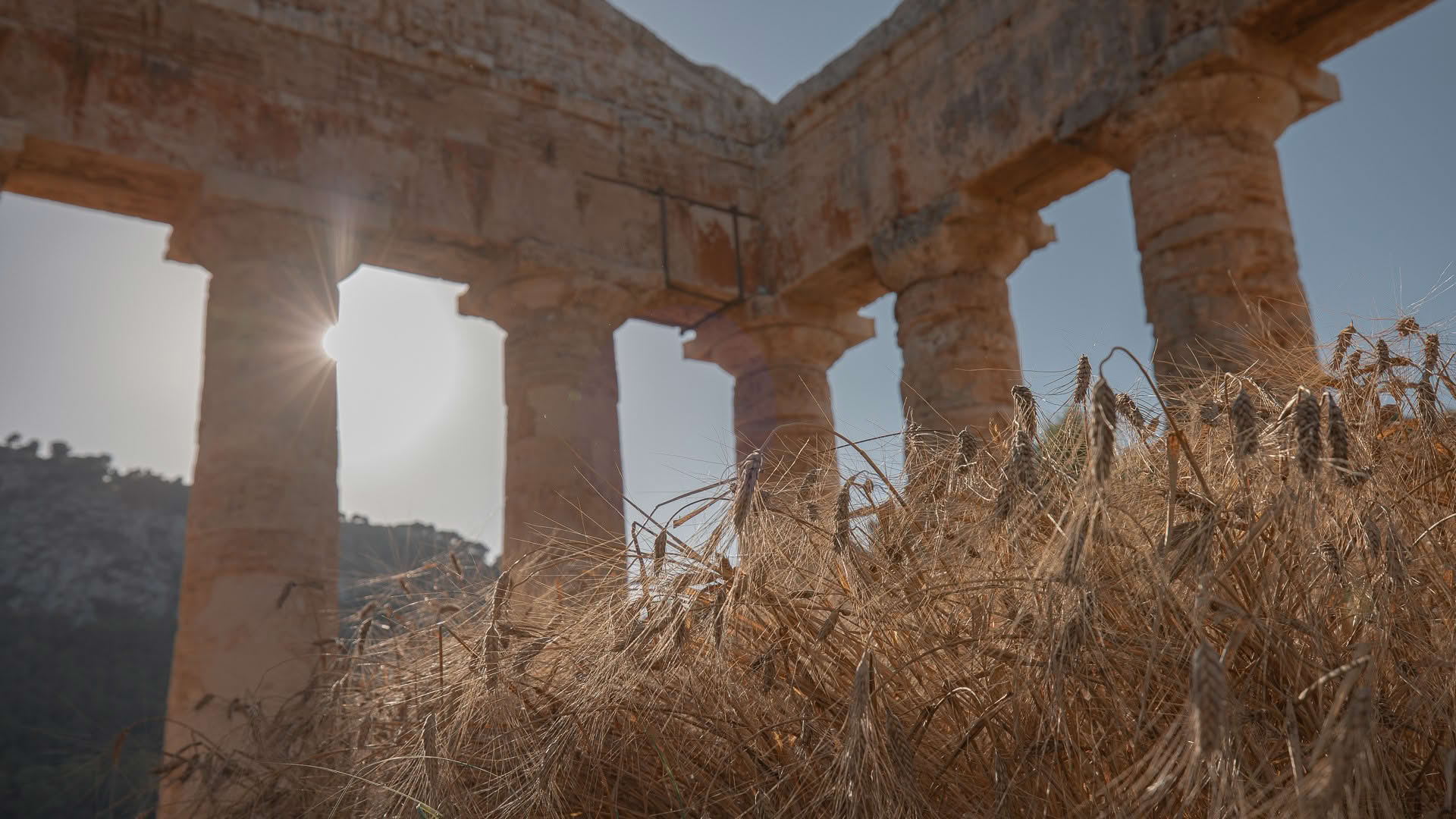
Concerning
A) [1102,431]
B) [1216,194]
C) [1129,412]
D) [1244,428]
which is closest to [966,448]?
[1129,412]

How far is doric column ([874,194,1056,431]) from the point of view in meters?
9.48

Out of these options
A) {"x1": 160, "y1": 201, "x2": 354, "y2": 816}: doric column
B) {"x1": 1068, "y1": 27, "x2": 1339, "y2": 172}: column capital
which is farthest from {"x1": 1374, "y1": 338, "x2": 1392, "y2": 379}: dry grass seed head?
{"x1": 160, "y1": 201, "x2": 354, "y2": 816}: doric column

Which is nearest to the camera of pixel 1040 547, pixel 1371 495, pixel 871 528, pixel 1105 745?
pixel 1105 745

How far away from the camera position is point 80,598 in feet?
105

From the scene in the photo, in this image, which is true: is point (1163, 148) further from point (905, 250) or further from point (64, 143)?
point (64, 143)

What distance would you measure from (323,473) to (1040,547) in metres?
6.71

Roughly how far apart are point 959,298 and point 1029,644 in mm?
7494

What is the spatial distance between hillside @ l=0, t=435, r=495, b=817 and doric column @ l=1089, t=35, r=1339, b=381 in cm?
1417

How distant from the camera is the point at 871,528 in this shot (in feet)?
10.6

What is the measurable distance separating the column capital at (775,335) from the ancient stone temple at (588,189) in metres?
0.03

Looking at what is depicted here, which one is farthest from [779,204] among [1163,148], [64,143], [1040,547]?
[1040,547]

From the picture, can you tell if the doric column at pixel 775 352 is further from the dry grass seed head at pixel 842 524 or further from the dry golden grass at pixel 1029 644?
the dry grass seed head at pixel 842 524

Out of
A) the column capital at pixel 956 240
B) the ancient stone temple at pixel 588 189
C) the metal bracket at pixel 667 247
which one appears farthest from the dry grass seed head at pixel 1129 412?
the metal bracket at pixel 667 247

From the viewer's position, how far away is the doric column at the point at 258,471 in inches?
293
